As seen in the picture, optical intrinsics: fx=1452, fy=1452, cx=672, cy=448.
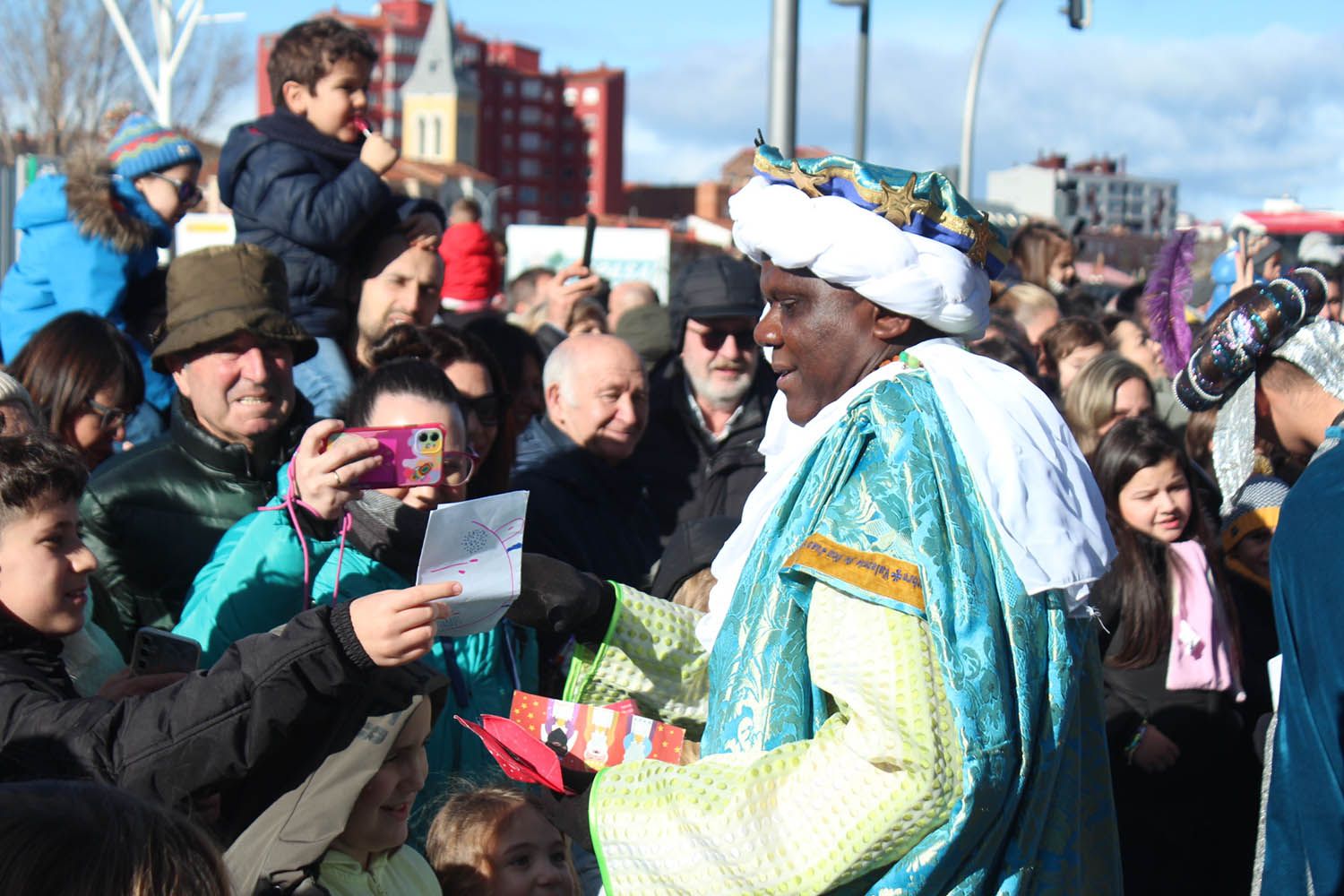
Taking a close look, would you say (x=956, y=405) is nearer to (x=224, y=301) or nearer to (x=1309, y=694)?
(x=1309, y=694)

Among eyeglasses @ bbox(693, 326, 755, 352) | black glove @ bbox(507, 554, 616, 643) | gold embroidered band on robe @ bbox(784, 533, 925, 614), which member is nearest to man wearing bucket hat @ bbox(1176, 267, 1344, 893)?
gold embroidered band on robe @ bbox(784, 533, 925, 614)

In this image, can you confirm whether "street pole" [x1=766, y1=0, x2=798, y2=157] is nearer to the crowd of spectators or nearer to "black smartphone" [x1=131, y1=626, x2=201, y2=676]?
the crowd of spectators

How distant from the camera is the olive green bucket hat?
12.1 feet

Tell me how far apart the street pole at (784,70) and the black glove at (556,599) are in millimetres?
4426

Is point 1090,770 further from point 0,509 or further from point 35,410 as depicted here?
point 35,410

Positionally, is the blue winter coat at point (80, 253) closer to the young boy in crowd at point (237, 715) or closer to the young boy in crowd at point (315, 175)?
the young boy in crowd at point (315, 175)

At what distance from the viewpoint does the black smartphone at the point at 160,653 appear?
266 centimetres

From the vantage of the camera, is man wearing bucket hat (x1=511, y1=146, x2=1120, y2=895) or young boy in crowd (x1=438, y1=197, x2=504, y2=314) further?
young boy in crowd (x1=438, y1=197, x2=504, y2=314)

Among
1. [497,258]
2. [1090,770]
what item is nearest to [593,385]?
[1090,770]

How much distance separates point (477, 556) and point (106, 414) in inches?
89.4

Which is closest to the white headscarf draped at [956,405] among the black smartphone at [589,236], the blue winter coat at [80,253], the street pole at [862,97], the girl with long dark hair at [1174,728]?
the girl with long dark hair at [1174,728]

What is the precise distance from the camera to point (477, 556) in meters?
2.43

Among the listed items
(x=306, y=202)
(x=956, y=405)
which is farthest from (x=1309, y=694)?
(x=306, y=202)

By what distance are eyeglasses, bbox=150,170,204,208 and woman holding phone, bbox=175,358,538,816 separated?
8.94ft
